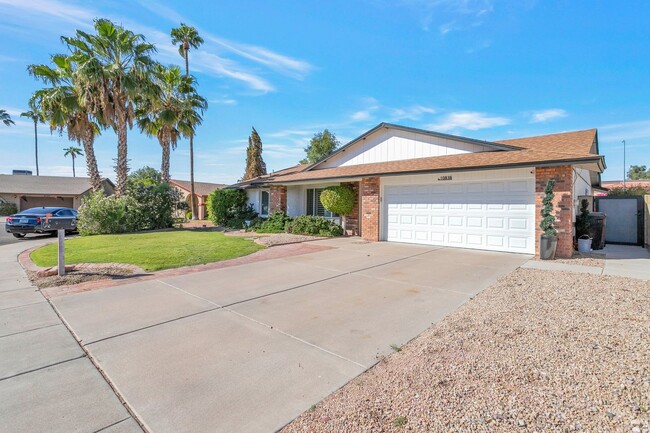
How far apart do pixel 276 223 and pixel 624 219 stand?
1540cm

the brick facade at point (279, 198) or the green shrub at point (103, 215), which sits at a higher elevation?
the brick facade at point (279, 198)

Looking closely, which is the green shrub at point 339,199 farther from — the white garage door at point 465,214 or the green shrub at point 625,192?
the green shrub at point 625,192

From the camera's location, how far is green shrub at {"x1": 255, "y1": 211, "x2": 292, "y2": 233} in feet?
55.2

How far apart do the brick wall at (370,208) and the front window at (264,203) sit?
7980 millimetres

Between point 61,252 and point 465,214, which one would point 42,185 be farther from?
point 465,214

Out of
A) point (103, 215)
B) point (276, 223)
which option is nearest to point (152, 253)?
point (276, 223)

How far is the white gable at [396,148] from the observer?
12742mm

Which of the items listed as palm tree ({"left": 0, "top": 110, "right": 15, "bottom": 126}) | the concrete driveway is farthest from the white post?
palm tree ({"left": 0, "top": 110, "right": 15, "bottom": 126})

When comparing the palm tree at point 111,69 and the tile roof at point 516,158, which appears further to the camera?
the palm tree at point 111,69

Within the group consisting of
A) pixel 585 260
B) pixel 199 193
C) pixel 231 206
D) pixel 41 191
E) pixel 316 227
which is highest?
pixel 41 191

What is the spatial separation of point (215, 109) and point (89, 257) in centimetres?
1718

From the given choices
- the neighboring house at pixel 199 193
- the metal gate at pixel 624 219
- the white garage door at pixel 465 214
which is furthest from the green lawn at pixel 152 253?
the neighboring house at pixel 199 193

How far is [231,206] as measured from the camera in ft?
66.4

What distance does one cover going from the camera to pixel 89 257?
931cm
